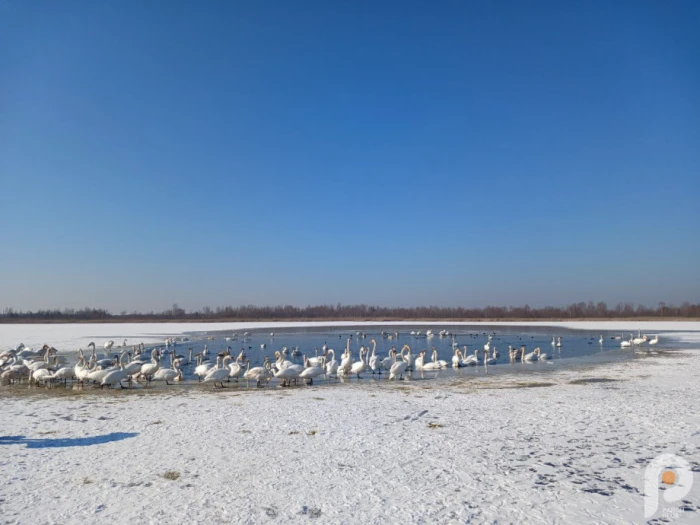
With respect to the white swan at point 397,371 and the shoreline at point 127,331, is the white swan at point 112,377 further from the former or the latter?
the shoreline at point 127,331

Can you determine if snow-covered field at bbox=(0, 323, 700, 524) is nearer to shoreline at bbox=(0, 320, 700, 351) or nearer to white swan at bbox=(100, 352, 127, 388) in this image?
white swan at bbox=(100, 352, 127, 388)

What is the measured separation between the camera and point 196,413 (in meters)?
10.2

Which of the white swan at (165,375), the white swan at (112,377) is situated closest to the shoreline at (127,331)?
the white swan at (165,375)

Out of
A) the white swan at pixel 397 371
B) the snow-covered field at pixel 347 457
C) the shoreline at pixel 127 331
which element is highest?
the snow-covered field at pixel 347 457

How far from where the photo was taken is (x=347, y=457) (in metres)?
7.13

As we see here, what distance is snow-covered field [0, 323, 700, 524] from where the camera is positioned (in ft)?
17.6

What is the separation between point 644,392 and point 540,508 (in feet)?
26.9

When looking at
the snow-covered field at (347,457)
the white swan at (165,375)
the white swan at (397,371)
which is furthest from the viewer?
the white swan at (397,371)

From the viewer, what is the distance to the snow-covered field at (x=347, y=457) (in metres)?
5.35

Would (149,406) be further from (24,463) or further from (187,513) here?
(187,513)

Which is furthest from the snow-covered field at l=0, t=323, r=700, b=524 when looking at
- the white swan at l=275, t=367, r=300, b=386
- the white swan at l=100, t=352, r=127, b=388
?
the white swan at l=275, t=367, r=300, b=386

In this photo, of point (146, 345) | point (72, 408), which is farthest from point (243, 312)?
point (72, 408)

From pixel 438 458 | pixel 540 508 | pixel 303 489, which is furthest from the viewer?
pixel 438 458

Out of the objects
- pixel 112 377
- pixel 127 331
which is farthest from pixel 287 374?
pixel 127 331
